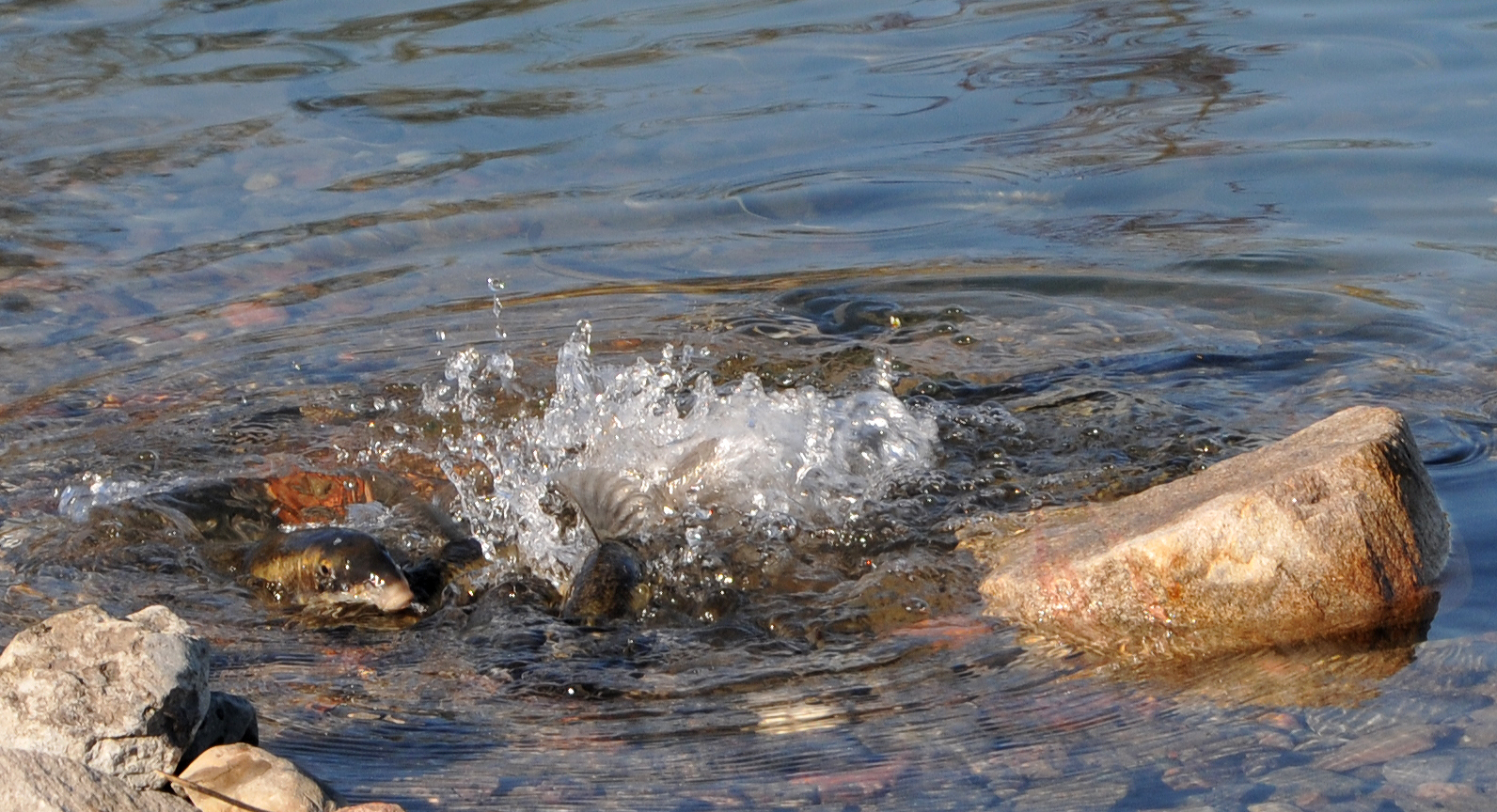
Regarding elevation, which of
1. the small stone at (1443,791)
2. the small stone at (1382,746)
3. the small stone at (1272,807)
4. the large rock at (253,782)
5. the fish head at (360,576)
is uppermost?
the large rock at (253,782)

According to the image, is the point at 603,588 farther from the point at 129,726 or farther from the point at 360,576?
the point at 129,726

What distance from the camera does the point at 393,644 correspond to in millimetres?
3756

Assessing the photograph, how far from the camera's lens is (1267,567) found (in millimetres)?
3535

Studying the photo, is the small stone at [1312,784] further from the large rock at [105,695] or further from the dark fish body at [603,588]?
the large rock at [105,695]

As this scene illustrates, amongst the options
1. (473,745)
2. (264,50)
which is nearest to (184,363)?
(473,745)

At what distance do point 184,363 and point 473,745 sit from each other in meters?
2.90

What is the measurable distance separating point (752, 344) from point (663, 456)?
0.96m

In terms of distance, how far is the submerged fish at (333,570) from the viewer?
3.91 meters

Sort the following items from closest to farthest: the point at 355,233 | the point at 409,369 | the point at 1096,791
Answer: the point at 1096,791
the point at 409,369
the point at 355,233

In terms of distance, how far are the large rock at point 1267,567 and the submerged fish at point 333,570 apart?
148 centimetres

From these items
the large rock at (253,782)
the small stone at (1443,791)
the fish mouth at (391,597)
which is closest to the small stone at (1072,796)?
the small stone at (1443,791)

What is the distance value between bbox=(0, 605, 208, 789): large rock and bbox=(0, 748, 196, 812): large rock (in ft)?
0.19

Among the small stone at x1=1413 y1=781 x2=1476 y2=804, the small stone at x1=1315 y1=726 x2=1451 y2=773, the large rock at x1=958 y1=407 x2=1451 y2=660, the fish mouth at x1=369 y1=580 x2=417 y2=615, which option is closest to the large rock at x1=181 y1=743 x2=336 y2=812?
the fish mouth at x1=369 y1=580 x2=417 y2=615

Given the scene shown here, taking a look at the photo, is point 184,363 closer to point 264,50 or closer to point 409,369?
point 409,369
